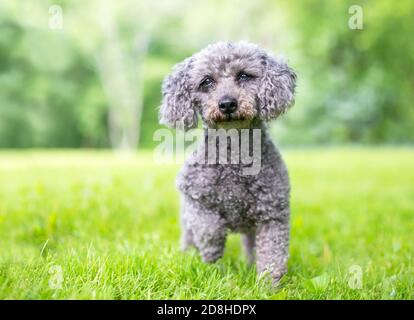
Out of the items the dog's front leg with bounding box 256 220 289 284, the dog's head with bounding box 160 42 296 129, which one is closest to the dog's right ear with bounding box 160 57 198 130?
the dog's head with bounding box 160 42 296 129

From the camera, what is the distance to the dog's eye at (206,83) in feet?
12.5

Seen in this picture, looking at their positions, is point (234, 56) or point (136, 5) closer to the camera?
point (234, 56)

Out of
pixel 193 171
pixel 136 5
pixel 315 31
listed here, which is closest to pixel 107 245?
pixel 193 171

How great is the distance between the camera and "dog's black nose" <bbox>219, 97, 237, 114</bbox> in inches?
140

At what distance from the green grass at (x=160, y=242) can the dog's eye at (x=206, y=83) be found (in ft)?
3.77

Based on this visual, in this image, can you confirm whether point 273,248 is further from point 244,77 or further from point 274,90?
point 244,77

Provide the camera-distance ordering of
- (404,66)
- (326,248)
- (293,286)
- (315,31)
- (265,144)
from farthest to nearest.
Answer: (404,66) → (315,31) → (326,248) → (265,144) → (293,286)

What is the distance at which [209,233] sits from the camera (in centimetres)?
390

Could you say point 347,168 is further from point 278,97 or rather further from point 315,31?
point 278,97

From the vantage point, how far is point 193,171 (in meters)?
3.92

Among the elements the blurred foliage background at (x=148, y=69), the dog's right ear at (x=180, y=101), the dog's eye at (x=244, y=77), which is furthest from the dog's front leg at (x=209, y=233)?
the blurred foliage background at (x=148, y=69)

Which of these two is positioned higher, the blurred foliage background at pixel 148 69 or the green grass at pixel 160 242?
the blurred foliage background at pixel 148 69

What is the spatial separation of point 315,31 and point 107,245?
14320 millimetres

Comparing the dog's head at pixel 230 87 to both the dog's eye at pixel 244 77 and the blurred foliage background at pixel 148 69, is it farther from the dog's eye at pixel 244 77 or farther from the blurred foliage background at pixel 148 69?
the blurred foliage background at pixel 148 69
